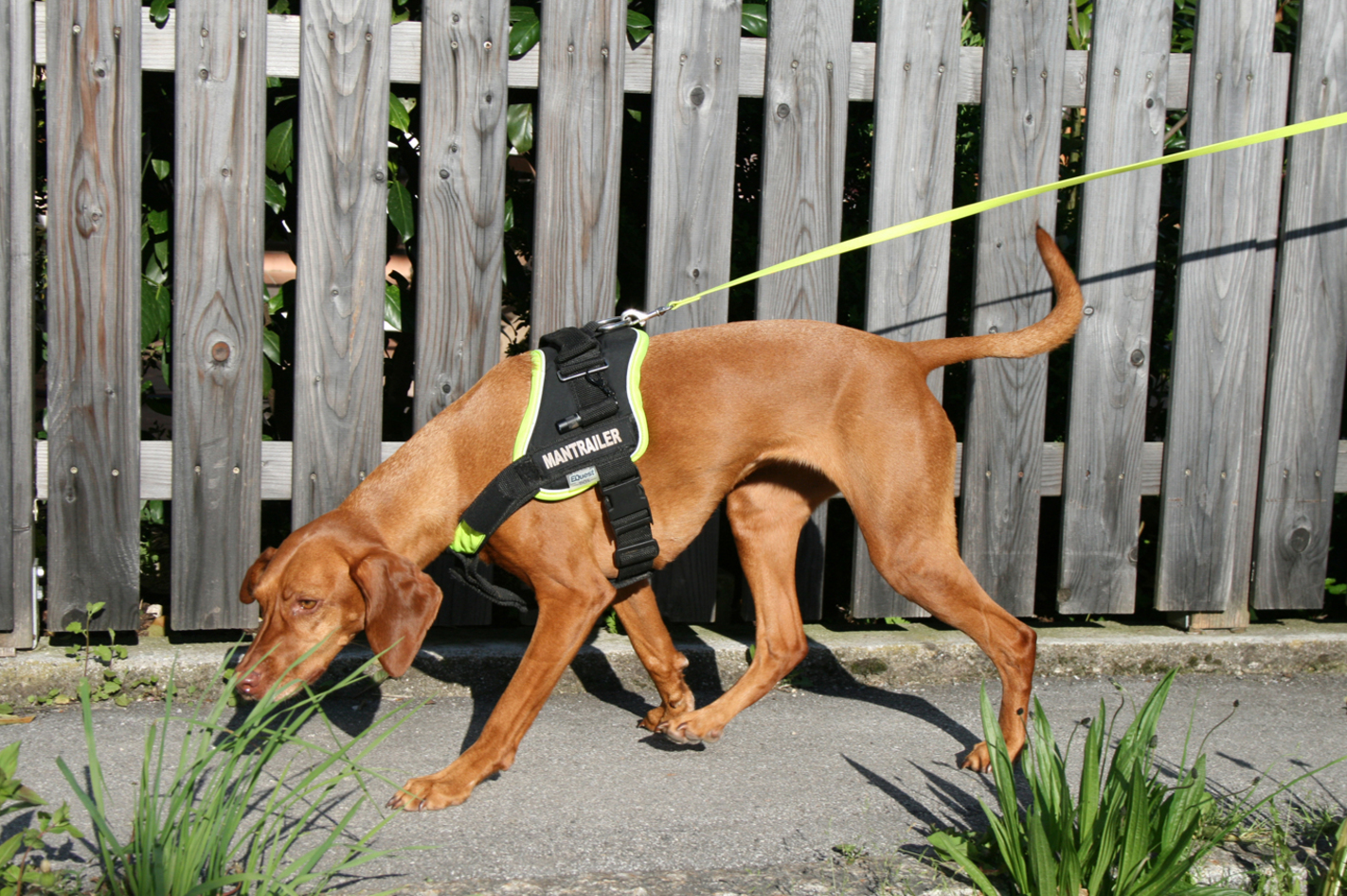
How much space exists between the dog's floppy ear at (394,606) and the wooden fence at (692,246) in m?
0.81

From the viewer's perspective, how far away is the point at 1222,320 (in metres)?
3.88

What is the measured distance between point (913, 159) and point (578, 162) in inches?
41.1

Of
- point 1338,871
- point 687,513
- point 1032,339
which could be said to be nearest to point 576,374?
point 687,513

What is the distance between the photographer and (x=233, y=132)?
131 inches

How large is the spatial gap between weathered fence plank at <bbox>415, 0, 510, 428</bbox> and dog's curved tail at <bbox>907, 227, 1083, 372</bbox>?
1.29 m

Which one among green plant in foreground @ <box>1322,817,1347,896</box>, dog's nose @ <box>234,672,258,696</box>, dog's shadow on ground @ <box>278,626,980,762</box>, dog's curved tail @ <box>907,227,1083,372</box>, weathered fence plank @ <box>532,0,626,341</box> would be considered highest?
weathered fence plank @ <box>532,0,626,341</box>

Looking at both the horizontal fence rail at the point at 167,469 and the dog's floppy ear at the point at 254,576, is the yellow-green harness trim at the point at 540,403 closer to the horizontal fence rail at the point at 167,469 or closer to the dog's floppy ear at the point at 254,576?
the dog's floppy ear at the point at 254,576

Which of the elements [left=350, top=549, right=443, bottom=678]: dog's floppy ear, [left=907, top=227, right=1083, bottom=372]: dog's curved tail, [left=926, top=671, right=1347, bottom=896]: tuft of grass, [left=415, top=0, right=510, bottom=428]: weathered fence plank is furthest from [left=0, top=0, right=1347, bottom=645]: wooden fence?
[left=926, top=671, right=1347, bottom=896]: tuft of grass

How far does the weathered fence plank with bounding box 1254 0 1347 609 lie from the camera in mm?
3801

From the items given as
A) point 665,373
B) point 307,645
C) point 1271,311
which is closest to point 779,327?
point 665,373

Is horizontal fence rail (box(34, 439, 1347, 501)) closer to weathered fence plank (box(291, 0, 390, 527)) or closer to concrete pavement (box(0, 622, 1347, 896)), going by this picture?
weathered fence plank (box(291, 0, 390, 527))

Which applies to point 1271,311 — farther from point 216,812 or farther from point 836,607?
point 216,812

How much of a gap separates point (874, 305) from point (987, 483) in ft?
2.29

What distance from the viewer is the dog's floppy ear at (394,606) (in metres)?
2.74
